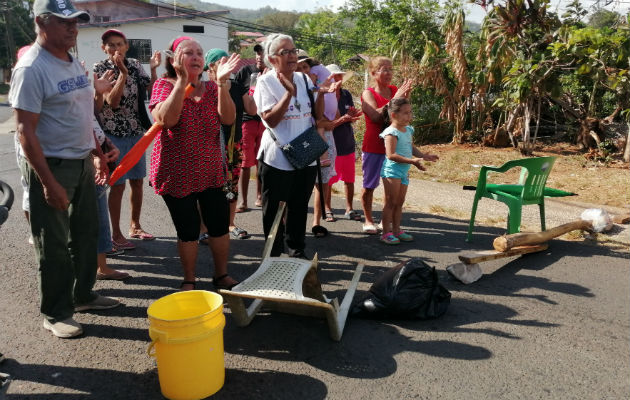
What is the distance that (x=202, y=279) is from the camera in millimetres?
4336

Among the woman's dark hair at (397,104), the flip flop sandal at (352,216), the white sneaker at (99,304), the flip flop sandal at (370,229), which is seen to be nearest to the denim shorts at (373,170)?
the flip flop sandal at (370,229)

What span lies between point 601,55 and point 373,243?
5631 mm

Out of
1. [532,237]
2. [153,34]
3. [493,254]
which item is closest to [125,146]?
[493,254]

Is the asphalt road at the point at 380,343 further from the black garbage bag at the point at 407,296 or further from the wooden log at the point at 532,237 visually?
the wooden log at the point at 532,237

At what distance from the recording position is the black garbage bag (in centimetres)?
348

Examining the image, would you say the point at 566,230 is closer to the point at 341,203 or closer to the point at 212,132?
the point at 341,203

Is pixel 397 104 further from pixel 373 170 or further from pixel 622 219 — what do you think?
pixel 622 219

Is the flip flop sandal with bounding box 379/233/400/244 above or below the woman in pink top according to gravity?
below

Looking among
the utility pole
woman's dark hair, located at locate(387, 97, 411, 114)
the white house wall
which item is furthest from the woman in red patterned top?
the utility pole

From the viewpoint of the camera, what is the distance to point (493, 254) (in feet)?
14.7

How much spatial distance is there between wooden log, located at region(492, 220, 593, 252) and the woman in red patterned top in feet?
8.61

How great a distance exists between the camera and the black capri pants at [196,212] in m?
3.60

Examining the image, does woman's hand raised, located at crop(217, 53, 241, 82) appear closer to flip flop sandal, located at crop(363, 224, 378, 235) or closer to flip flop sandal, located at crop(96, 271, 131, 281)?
flip flop sandal, located at crop(96, 271, 131, 281)

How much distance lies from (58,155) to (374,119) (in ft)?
10.6
